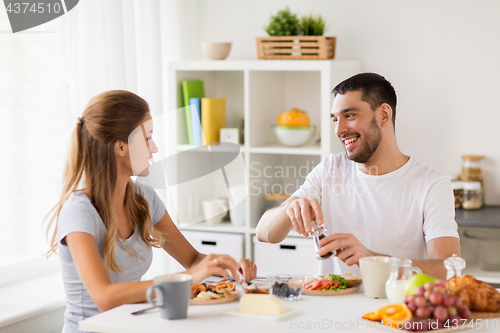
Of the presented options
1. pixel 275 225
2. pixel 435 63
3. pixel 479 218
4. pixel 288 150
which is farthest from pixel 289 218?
pixel 435 63

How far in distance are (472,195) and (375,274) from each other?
5.04 feet

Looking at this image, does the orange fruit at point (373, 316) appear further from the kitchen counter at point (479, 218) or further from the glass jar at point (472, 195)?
the glass jar at point (472, 195)

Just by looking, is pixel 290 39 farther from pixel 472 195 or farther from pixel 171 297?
pixel 171 297

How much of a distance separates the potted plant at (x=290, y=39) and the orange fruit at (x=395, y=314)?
1773mm

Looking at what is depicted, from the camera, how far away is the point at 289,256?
283 centimetres

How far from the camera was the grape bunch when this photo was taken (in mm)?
1135

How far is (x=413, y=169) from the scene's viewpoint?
1966 mm

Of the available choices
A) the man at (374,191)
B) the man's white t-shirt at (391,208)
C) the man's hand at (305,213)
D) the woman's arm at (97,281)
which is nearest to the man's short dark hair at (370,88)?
the man at (374,191)

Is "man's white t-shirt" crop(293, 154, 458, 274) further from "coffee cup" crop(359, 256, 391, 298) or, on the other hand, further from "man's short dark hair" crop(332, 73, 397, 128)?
"coffee cup" crop(359, 256, 391, 298)

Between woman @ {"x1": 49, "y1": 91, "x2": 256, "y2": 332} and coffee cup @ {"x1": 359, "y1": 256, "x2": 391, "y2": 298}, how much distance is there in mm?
323

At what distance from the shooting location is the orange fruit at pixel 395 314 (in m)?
1.15

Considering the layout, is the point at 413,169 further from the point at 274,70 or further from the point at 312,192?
the point at 274,70

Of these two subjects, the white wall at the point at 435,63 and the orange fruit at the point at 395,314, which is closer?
the orange fruit at the point at 395,314

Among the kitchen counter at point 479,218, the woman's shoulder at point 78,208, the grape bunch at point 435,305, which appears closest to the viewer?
the grape bunch at point 435,305
